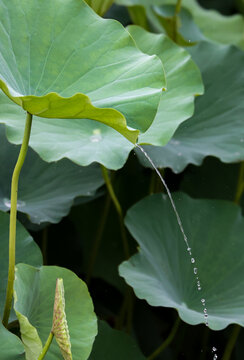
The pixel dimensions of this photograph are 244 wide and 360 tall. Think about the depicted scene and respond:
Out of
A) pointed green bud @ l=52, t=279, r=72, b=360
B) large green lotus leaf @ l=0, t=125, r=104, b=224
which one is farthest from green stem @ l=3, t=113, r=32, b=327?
large green lotus leaf @ l=0, t=125, r=104, b=224

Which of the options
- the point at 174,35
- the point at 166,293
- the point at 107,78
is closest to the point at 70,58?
the point at 107,78

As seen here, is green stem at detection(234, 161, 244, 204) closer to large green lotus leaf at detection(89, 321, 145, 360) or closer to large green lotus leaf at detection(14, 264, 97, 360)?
large green lotus leaf at detection(89, 321, 145, 360)

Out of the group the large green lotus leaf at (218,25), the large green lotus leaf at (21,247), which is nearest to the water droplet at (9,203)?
the large green lotus leaf at (21,247)

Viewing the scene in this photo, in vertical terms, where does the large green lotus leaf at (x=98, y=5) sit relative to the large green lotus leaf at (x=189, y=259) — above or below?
above

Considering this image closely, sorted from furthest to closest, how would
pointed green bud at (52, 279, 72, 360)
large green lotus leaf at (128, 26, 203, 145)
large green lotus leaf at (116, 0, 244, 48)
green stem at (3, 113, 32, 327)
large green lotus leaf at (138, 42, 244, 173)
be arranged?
1. large green lotus leaf at (116, 0, 244, 48)
2. large green lotus leaf at (138, 42, 244, 173)
3. large green lotus leaf at (128, 26, 203, 145)
4. green stem at (3, 113, 32, 327)
5. pointed green bud at (52, 279, 72, 360)

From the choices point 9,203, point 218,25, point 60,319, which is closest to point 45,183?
Result: point 9,203

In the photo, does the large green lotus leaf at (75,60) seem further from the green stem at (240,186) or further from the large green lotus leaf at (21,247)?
the green stem at (240,186)
